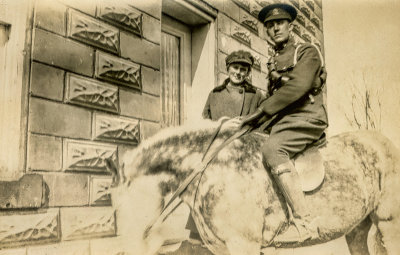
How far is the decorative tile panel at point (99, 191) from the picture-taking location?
3.05 m

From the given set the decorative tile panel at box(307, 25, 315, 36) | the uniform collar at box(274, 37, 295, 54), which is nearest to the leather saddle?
the uniform collar at box(274, 37, 295, 54)

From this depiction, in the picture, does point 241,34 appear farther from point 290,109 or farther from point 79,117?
point 79,117

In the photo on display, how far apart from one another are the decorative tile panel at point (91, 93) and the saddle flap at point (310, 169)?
1610 millimetres

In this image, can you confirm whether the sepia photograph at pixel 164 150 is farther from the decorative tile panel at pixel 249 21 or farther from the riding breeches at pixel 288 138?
the decorative tile panel at pixel 249 21

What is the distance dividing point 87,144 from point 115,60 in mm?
806

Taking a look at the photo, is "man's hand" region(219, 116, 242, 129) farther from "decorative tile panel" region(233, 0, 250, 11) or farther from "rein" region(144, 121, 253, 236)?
"decorative tile panel" region(233, 0, 250, 11)

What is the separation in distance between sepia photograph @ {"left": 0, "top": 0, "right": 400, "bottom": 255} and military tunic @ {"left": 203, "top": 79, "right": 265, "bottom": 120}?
13 mm

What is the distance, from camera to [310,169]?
304cm

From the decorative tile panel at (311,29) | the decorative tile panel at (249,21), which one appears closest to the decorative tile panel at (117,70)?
the decorative tile panel at (249,21)

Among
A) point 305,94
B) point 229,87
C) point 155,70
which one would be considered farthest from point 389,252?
point 155,70

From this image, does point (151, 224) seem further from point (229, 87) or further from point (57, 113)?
point (229, 87)

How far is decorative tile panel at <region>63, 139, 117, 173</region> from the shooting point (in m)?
2.89

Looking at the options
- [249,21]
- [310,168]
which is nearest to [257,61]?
[249,21]

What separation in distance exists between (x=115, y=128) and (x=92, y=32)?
0.82 meters
